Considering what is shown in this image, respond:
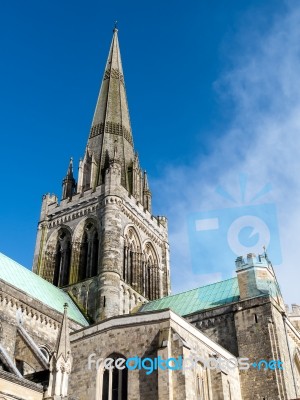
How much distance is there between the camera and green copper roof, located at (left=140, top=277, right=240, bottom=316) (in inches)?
1103

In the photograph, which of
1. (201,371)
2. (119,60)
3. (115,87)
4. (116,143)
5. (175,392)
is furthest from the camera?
(119,60)

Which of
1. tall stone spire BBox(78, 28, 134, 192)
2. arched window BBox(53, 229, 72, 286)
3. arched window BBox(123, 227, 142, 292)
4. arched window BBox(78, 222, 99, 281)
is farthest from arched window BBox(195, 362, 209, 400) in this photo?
tall stone spire BBox(78, 28, 134, 192)

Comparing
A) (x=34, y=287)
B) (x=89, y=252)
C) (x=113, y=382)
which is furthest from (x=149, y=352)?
(x=89, y=252)

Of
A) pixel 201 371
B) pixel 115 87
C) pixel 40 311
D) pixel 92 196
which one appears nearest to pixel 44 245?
pixel 92 196

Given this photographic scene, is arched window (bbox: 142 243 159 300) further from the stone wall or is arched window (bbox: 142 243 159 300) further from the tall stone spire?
the stone wall

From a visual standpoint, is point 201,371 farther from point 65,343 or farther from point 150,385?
point 65,343

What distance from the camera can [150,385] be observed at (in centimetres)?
1792

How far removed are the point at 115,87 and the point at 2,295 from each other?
25752 millimetres

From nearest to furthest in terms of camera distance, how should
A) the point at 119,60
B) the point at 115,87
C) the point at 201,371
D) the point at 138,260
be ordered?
the point at 201,371 → the point at 138,260 → the point at 115,87 → the point at 119,60

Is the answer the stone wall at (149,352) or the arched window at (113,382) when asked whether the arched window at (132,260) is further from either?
the arched window at (113,382)

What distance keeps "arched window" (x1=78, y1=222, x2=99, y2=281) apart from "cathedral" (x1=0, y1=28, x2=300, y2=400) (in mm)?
85

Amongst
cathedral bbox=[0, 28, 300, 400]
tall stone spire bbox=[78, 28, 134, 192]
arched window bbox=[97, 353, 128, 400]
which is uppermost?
tall stone spire bbox=[78, 28, 134, 192]

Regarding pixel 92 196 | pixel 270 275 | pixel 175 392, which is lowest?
pixel 175 392

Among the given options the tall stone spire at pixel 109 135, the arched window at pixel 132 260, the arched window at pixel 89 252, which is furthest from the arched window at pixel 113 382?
the tall stone spire at pixel 109 135
